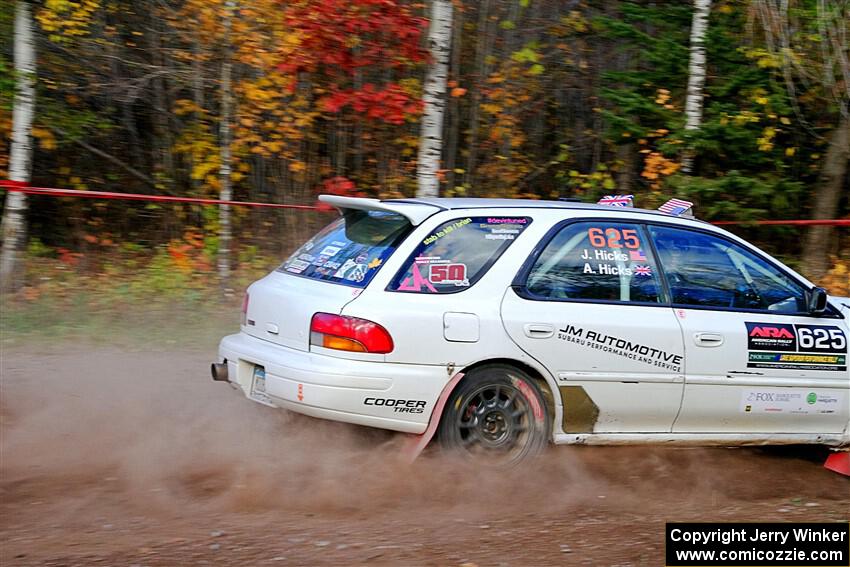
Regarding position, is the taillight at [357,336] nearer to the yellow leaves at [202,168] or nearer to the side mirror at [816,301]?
the side mirror at [816,301]

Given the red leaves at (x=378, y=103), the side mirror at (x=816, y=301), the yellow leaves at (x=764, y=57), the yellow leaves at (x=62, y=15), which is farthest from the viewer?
the red leaves at (x=378, y=103)

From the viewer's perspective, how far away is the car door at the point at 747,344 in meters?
5.65

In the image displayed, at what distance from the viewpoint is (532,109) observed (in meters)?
14.0

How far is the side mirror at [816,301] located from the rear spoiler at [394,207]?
8.09ft

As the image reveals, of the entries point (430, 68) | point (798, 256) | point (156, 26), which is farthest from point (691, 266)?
point (156, 26)

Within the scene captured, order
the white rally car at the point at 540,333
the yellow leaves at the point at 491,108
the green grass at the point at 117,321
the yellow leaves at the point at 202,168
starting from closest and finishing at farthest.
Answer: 1. the white rally car at the point at 540,333
2. the green grass at the point at 117,321
3. the yellow leaves at the point at 202,168
4. the yellow leaves at the point at 491,108

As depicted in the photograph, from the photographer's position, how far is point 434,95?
10742 millimetres

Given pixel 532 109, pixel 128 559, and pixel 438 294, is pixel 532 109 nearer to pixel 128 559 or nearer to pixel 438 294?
pixel 438 294

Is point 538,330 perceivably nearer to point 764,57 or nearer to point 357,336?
point 357,336

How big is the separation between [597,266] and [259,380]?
84.3 inches

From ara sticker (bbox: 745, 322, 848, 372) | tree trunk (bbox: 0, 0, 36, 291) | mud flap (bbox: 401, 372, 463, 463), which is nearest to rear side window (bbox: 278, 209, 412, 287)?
mud flap (bbox: 401, 372, 463, 463)

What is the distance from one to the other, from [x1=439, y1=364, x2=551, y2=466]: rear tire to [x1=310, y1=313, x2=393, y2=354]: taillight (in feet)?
1.73

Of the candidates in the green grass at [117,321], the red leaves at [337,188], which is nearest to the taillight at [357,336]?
the green grass at [117,321]

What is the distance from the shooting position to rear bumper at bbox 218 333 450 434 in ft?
16.5
